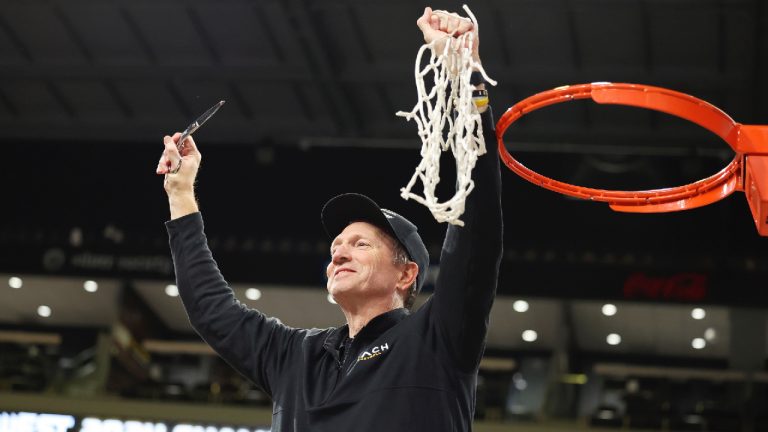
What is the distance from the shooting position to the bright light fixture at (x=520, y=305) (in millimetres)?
19047

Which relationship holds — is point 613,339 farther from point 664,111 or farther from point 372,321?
point 372,321

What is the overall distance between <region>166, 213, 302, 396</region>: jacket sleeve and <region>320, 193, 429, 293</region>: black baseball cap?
1.21 feet

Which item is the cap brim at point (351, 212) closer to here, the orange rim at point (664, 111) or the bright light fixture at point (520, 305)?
the orange rim at point (664, 111)

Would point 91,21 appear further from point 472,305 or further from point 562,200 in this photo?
point 472,305

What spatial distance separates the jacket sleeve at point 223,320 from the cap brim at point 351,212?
13.9 inches

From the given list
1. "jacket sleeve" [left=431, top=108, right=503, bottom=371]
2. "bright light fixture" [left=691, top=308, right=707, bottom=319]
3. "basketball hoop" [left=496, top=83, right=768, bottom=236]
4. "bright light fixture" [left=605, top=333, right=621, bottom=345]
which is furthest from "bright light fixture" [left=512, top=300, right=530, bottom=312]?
"jacket sleeve" [left=431, top=108, right=503, bottom=371]

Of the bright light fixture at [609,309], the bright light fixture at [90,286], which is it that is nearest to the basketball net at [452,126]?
the bright light fixture at [609,309]

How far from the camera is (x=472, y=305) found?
2992 millimetres

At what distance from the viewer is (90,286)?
2014 cm

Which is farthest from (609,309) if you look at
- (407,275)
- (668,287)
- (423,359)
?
(423,359)

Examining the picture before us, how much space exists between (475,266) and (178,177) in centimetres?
111

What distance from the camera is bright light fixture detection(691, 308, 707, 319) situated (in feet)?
60.9

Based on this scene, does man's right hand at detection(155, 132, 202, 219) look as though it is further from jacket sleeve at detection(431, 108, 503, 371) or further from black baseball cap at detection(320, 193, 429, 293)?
jacket sleeve at detection(431, 108, 503, 371)

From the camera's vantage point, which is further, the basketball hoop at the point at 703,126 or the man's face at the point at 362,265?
the basketball hoop at the point at 703,126
